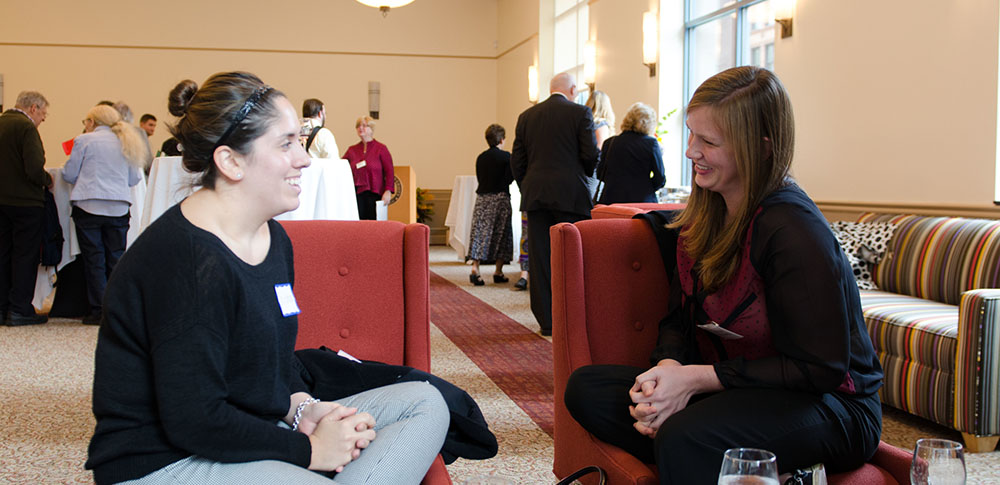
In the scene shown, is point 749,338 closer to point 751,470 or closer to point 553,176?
point 751,470

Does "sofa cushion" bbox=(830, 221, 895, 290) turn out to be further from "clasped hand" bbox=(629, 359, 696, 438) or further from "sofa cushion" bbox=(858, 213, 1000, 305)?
"clasped hand" bbox=(629, 359, 696, 438)

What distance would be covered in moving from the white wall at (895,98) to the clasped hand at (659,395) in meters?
3.06

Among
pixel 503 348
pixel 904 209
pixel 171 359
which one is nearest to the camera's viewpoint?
pixel 171 359

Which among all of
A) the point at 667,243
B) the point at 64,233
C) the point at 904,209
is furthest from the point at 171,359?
the point at 64,233

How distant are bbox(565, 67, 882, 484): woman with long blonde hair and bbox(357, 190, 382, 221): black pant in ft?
19.9

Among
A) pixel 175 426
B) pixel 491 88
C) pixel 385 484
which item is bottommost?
pixel 385 484

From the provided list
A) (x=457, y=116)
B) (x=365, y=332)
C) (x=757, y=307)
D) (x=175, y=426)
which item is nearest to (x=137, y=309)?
(x=175, y=426)

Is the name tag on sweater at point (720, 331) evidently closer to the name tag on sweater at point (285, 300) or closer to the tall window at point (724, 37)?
the name tag on sweater at point (285, 300)

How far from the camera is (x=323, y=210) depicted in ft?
13.4

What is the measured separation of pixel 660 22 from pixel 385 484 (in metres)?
6.51

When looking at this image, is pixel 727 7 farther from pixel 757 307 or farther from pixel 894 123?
pixel 757 307

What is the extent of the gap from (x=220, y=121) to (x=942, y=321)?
2.86m

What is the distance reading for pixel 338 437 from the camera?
1.46 metres

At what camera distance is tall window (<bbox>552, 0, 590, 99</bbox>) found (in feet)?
32.5
